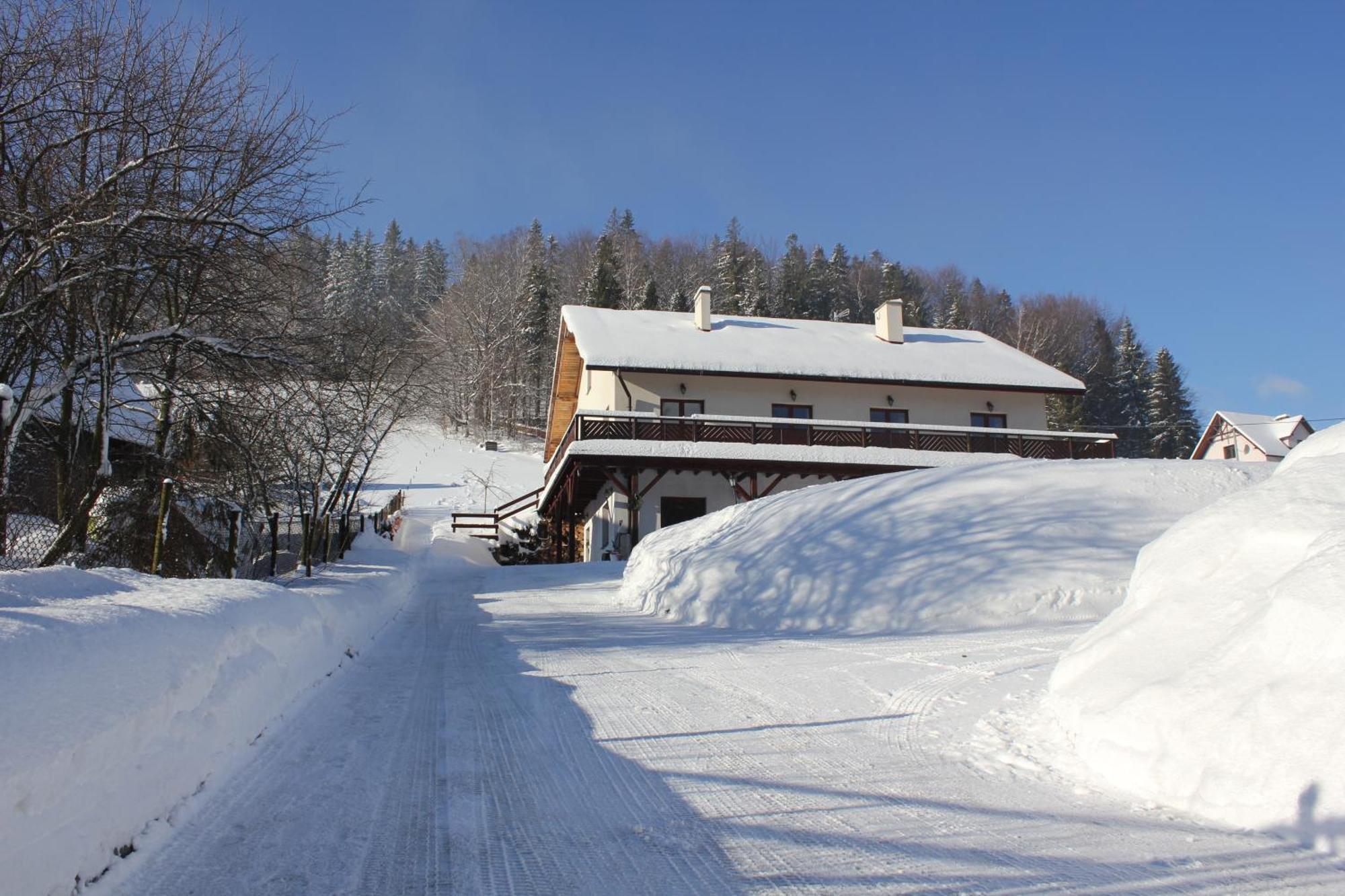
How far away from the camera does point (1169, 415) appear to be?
6066cm

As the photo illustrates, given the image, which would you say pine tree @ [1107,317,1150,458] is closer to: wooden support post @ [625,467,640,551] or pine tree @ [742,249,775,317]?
pine tree @ [742,249,775,317]

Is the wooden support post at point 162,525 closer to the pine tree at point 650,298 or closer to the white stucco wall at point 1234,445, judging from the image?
the white stucco wall at point 1234,445

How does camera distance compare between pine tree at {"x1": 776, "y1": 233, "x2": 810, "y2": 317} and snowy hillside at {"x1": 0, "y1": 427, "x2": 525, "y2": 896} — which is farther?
pine tree at {"x1": 776, "y1": 233, "x2": 810, "y2": 317}

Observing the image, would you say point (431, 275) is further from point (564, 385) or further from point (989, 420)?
point (989, 420)

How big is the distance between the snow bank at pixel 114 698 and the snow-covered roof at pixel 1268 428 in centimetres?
5016

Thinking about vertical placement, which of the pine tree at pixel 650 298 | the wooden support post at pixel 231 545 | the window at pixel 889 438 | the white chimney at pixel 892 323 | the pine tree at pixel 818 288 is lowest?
the wooden support post at pixel 231 545

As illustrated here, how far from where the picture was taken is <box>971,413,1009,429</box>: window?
2809 centimetres

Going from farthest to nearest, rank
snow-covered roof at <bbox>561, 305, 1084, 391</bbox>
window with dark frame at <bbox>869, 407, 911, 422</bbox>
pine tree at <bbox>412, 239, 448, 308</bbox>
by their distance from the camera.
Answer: pine tree at <bbox>412, 239, 448, 308</bbox> < window with dark frame at <bbox>869, 407, 911, 422</bbox> < snow-covered roof at <bbox>561, 305, 1084, 391</bbox>

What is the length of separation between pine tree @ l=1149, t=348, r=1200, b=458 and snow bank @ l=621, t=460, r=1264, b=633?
177 feet

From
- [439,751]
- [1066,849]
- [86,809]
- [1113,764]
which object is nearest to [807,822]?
[1066,849]

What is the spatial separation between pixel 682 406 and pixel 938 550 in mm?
15637

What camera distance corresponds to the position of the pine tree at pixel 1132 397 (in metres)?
61.6

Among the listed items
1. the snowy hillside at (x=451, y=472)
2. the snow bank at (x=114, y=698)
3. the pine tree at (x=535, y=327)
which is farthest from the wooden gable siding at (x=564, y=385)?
the pine tree at (x=535, y=327)

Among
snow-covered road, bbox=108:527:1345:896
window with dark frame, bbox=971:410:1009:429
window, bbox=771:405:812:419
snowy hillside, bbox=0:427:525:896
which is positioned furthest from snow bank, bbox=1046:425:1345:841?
window with dark frame, bbox=971:410:1009:429
